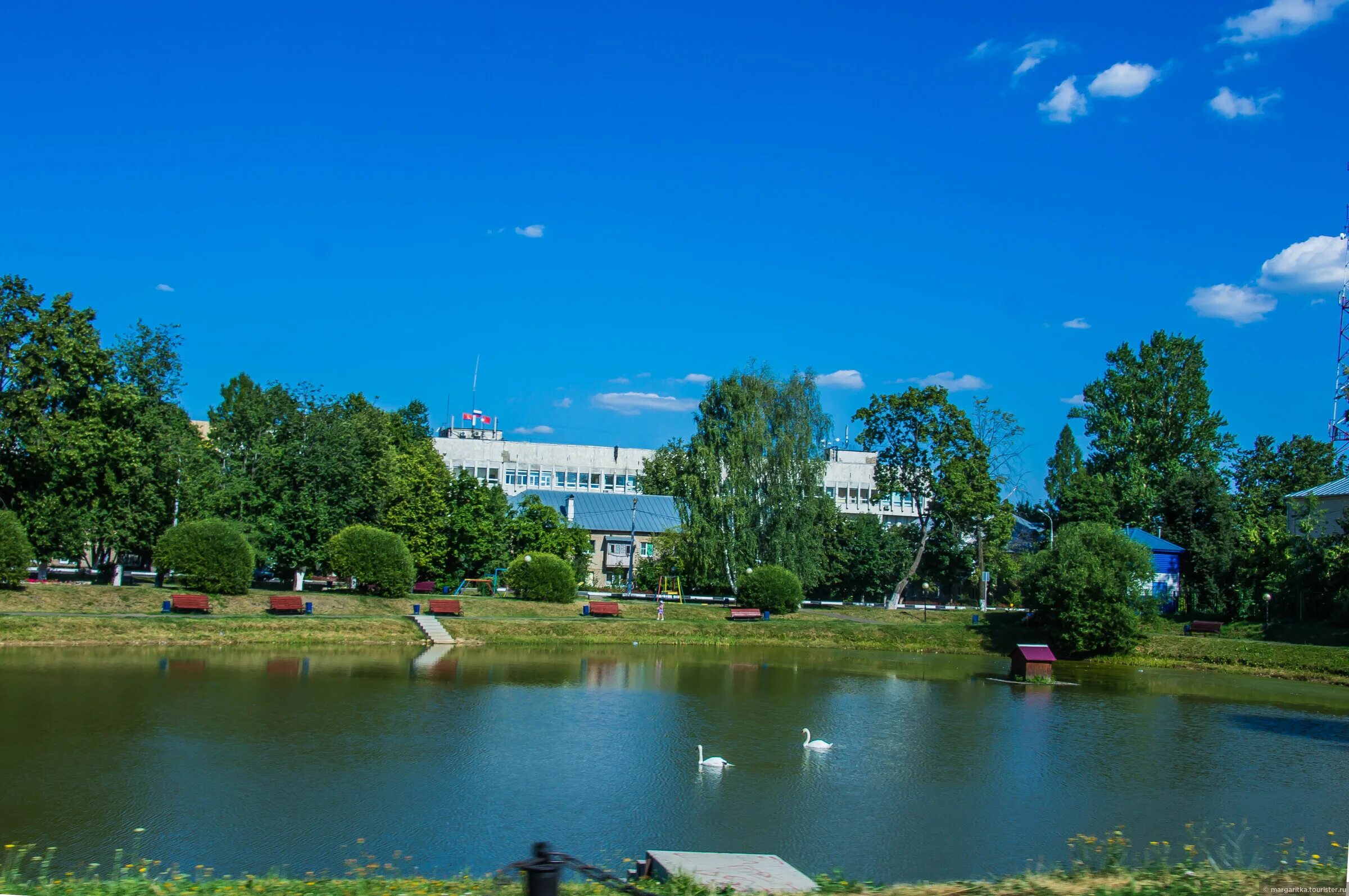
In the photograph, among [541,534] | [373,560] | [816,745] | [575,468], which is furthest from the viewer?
[575,468]

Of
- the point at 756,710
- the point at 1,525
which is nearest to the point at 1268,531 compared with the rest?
the point at 756,710

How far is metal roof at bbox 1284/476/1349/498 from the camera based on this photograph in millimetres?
55812

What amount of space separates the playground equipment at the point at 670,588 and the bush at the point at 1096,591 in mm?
21018

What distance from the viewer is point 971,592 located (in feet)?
243

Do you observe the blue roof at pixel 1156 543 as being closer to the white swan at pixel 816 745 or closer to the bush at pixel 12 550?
the white swan at pixel 816 745

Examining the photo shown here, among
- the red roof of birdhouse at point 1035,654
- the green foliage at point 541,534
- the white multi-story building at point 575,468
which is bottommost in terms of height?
the red roof of birdhouse at point 1035,654

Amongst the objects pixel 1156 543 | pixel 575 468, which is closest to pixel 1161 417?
pixel 1156 543

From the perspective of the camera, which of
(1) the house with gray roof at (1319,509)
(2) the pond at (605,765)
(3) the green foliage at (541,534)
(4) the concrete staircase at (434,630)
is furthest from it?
(3) the green foliage at (541,534)

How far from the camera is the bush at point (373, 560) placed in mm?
48812

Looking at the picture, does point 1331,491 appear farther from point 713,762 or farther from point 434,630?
point 713,762

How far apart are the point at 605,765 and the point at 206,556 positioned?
31135 mm

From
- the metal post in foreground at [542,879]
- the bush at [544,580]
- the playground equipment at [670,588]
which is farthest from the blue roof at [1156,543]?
the metal post in foreground at [542,879]

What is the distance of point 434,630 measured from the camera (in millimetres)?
44312

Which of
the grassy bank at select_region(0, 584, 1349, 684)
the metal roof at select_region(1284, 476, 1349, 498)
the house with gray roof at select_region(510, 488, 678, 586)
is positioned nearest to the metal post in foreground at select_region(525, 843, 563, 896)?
the grassy bank at select_region(0, 584, 1349, 684)
